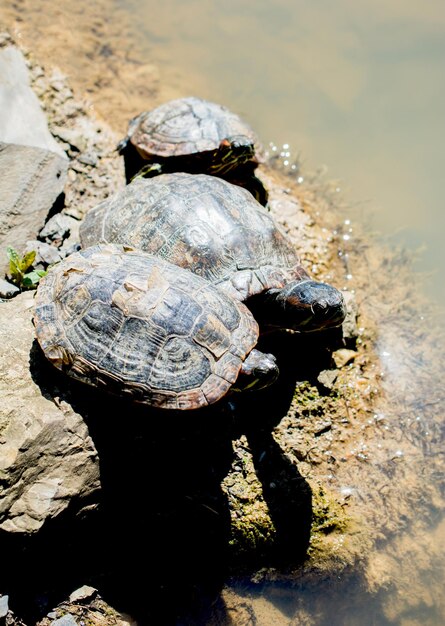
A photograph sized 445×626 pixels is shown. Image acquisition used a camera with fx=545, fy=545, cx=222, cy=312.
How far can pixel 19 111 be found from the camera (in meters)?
5.96

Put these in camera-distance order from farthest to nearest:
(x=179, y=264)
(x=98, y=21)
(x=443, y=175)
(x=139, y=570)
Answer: (x=98, y=21), (x=443, y=175), (x=179, y=264), (x=139, y=570)

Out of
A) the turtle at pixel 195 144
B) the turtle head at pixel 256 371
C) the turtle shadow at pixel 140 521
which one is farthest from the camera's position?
the turtle at pixel 195 144

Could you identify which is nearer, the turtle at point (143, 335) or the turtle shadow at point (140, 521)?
the turtle at point (143, 335)

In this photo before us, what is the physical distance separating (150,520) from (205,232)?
2334 millimetres

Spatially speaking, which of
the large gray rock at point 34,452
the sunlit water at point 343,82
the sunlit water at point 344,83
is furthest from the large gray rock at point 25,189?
the sunlit water at point 343,82

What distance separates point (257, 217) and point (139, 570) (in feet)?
10.1

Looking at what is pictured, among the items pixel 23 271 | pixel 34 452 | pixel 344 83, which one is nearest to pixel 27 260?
pixel 23 271

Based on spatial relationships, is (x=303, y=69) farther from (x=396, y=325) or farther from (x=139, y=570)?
(x=139, y=570)

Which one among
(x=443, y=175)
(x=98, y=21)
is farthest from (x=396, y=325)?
(x=98, y=21)

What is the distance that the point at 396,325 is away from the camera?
602cm

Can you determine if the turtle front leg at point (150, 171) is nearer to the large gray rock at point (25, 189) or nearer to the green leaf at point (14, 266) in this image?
the large gray rock at point (25, 189)

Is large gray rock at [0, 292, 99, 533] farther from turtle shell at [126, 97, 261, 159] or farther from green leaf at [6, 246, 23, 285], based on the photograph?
turtle shell at [126, 97, 261, 159]

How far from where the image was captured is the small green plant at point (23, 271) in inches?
190

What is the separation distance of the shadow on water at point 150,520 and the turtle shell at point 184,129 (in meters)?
2.91
